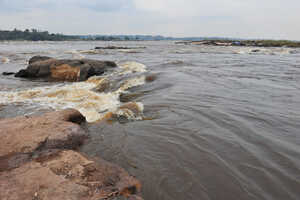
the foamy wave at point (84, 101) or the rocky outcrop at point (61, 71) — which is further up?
the rocky outcrop at point (61, 71)

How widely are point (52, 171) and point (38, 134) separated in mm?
1343

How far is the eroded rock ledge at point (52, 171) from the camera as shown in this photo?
2.06 meters

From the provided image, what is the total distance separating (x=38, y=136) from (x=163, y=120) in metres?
2.55

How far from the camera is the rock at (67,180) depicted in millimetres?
2033

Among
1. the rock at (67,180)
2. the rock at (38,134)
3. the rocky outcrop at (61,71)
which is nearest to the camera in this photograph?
the rock at (67,180)

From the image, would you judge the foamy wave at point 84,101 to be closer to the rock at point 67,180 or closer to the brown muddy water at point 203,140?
the brown muddy water at point 203,140

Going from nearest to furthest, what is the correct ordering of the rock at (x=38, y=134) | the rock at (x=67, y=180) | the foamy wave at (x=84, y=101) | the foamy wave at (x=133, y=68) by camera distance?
the rock at (x=67, y=180)
the rock at (x=38, y=134)
the foamy wave at (x=84, y=101)
the foamy wave at (x=133, y=68)

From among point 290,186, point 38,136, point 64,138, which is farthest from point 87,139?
point 290,186

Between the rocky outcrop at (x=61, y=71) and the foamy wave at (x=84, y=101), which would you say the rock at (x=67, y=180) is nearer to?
the foamy wave at (x=84, y=101)

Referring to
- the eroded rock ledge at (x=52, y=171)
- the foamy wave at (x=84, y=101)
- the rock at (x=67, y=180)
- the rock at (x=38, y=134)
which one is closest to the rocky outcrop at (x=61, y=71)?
the foamy wave at (x=84, y=101)

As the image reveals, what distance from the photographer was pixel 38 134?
347cm

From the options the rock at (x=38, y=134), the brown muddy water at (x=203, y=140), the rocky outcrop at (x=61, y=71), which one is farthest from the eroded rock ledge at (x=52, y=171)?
the rocky outcrop at (x=61, y=71)

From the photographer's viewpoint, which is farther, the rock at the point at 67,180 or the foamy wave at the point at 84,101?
the foamy wave at the point at 84,101

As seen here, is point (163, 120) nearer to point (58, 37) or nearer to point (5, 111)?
point (5, 111)
